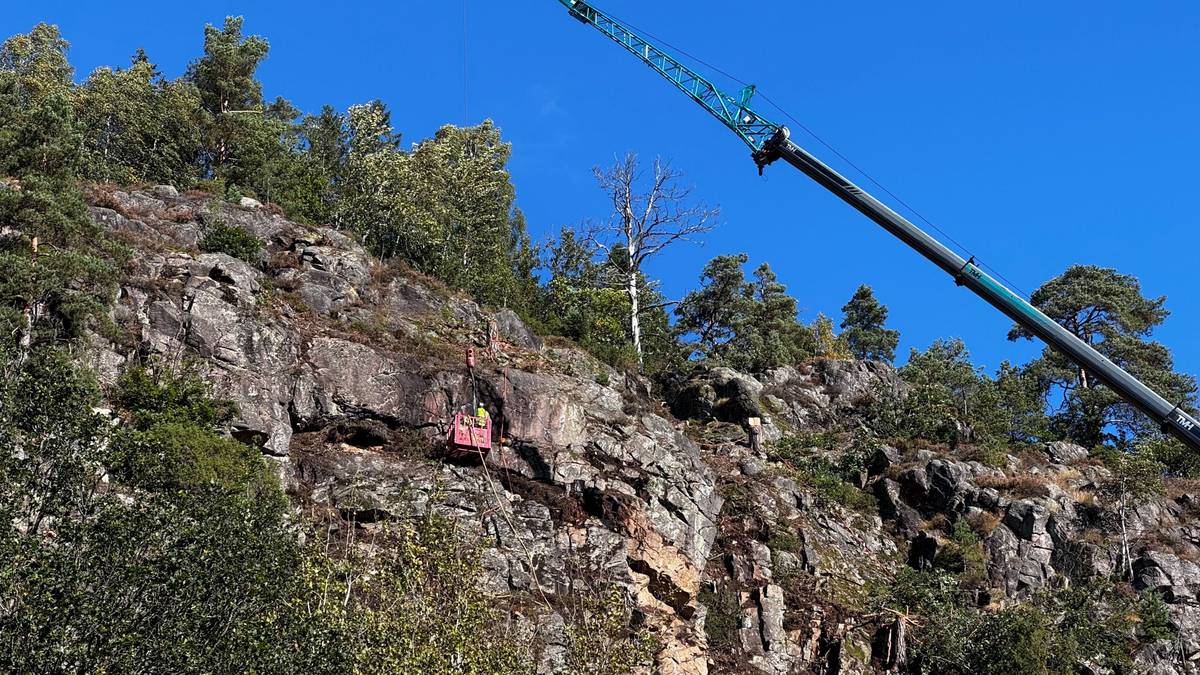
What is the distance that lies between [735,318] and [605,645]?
1547 inches

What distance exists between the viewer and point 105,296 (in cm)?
3050

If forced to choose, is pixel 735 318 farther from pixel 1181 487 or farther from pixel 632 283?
pixel 1181 487

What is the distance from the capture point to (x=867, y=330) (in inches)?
3014

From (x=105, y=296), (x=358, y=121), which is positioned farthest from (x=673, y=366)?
(x=105, y=296)

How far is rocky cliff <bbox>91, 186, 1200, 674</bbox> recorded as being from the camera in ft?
101

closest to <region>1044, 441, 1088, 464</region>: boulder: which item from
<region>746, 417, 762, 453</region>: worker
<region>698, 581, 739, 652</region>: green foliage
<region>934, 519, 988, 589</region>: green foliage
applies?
<region>934, 519, 988, 589</region>: green foliage

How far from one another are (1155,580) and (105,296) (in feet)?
118

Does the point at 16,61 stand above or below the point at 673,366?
above

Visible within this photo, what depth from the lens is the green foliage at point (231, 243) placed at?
126ft

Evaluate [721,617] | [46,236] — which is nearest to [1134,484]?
[721,617]

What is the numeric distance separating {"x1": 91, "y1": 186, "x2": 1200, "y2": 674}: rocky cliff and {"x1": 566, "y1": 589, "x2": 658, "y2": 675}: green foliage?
11.2 ft

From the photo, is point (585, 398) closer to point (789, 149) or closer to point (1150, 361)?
point (789, 149)

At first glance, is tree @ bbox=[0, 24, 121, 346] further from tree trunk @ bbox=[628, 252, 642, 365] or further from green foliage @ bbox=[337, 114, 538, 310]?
tree trunk @ bbox=[628, 252, 642, 365]

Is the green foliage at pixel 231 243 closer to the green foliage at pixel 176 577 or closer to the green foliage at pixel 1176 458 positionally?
the green foliage at pixel 176 577
